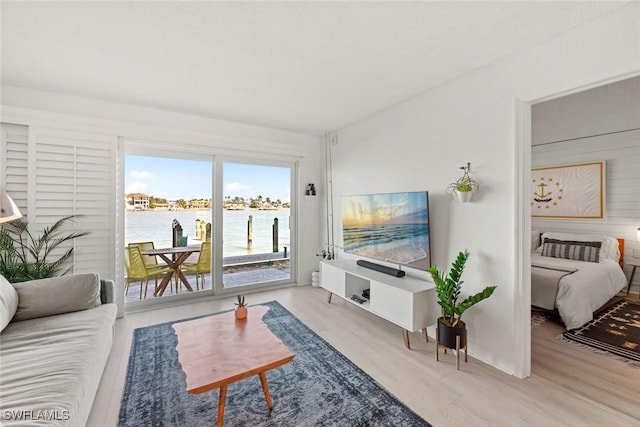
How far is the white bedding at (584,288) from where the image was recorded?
2842 mm

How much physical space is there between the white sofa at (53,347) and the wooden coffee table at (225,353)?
0.48 m

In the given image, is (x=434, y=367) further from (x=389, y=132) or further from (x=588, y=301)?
(x=389, y=132)

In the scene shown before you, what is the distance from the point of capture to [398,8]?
5.49 feet

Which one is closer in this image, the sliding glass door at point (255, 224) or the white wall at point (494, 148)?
the white wall at point (494, 148)

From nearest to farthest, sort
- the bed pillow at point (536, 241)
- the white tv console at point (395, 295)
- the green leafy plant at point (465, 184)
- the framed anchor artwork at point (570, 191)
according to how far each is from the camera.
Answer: the green leafy plant at point (465, 184) < the white tv console at point (395, 295) < the framed anchor artwork at point (570, 191) < the bed pillow at point (536, 241)

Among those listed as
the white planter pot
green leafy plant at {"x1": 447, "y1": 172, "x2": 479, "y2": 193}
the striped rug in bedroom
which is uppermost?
green leafy plant at {"x1": 447, "y1": 172, "x2": 479, "y2": 193}

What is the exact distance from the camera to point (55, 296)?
85.4 inches

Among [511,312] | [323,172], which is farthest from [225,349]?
[323,172]

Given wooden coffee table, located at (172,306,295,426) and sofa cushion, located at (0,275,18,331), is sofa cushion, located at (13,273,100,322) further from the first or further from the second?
wooden coffee table, located at (172,306,295,426)

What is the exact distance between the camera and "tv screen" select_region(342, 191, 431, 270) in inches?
107

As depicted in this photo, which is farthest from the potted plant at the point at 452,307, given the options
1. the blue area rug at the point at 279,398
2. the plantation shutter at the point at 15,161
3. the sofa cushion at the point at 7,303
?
the plantation shutter at the point at 15,161

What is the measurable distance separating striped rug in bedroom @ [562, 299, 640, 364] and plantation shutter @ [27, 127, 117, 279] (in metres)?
4.95

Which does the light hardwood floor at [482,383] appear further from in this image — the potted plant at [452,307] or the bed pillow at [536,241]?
the bed pillow at [536,241]

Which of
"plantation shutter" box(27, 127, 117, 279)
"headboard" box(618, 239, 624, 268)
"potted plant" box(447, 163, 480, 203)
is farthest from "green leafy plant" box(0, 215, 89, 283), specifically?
"headboard" box(618, 239, 624, 268)
